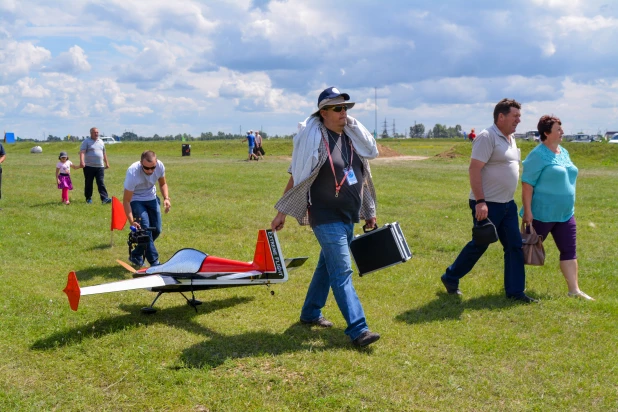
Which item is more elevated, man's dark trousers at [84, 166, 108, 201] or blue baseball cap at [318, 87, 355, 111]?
blue baseball cap at [318, 87, 355, 111]

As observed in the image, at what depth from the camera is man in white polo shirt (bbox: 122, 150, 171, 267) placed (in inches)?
310

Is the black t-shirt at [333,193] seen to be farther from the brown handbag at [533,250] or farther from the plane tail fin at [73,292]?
the brown handbag at [533,250]

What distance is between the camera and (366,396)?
4195 millimetres

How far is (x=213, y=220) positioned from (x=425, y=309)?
6.95m

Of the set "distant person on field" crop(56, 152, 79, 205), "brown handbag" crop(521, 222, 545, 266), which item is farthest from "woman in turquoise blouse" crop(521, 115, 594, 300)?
"distant person on field" crop(56, 152, 79, 205)

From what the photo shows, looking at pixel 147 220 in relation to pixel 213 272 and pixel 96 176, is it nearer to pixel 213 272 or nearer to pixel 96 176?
pixel 213 272

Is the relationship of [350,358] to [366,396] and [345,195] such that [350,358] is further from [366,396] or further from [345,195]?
[345,195]

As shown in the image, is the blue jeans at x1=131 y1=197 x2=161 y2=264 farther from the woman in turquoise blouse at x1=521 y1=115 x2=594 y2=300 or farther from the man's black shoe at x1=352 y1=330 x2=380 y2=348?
the woman in turquoise blouse at x1=521 y1=115 x2=594 y2=300

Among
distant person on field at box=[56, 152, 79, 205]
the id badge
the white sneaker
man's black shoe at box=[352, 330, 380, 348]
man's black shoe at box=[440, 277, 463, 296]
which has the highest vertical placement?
the id badge

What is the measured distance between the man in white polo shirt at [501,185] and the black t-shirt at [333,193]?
1774 millimetres

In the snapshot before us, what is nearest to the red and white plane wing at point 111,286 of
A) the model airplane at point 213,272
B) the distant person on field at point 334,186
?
the model airplane at point 213,272

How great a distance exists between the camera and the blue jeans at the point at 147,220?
26.4 feet

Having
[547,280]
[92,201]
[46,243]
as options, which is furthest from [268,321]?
[92,201]

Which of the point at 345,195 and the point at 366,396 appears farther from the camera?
the point at 345,195
